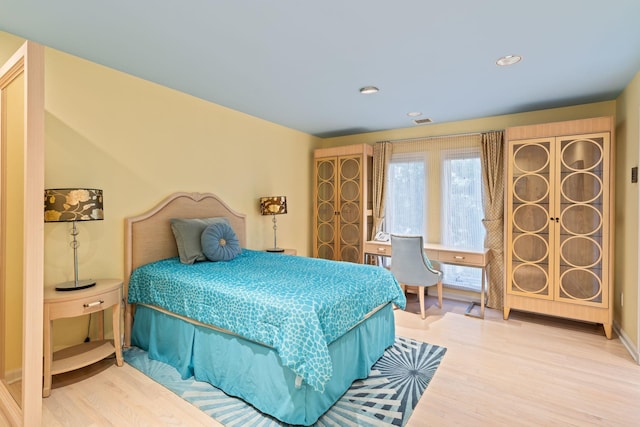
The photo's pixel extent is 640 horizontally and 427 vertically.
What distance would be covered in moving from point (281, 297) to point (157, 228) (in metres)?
1.73

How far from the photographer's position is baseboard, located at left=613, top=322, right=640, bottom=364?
8.57 ft

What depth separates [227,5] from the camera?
1.78m

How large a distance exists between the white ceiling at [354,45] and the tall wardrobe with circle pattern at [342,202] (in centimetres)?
140

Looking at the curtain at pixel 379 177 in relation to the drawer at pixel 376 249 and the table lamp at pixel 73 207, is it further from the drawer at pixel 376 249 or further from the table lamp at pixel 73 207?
the table lamp at pixel 73 207

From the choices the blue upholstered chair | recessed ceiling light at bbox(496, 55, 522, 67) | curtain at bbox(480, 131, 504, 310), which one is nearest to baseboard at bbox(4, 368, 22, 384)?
the blue upholstered chair

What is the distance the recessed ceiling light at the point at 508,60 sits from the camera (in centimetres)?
239

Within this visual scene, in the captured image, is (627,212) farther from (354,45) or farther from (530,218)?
(354,45)

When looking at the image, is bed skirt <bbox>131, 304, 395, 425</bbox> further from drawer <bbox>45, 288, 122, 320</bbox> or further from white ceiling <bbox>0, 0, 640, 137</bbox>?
white ceiling <bbox>0, 0, 640, 137</bbox>

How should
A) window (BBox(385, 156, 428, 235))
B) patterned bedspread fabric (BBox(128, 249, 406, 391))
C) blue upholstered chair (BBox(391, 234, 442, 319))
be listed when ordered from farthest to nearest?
window (BBox(385, 156, 428, 235)) → blue upholstered chair (BBox(391, 234, 442, 319)) → patterned bedspread fabric (BBox(128, 249, 406, 391))

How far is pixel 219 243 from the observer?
10.0 feet

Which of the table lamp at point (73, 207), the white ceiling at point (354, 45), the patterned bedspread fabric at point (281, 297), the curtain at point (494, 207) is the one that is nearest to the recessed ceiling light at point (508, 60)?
the white ceiling at point (354, 45)

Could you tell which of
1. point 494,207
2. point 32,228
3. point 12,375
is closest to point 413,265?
point 494,207

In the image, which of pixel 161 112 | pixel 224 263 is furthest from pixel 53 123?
A: pixel 224 263

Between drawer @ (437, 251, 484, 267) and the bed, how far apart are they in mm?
1348
